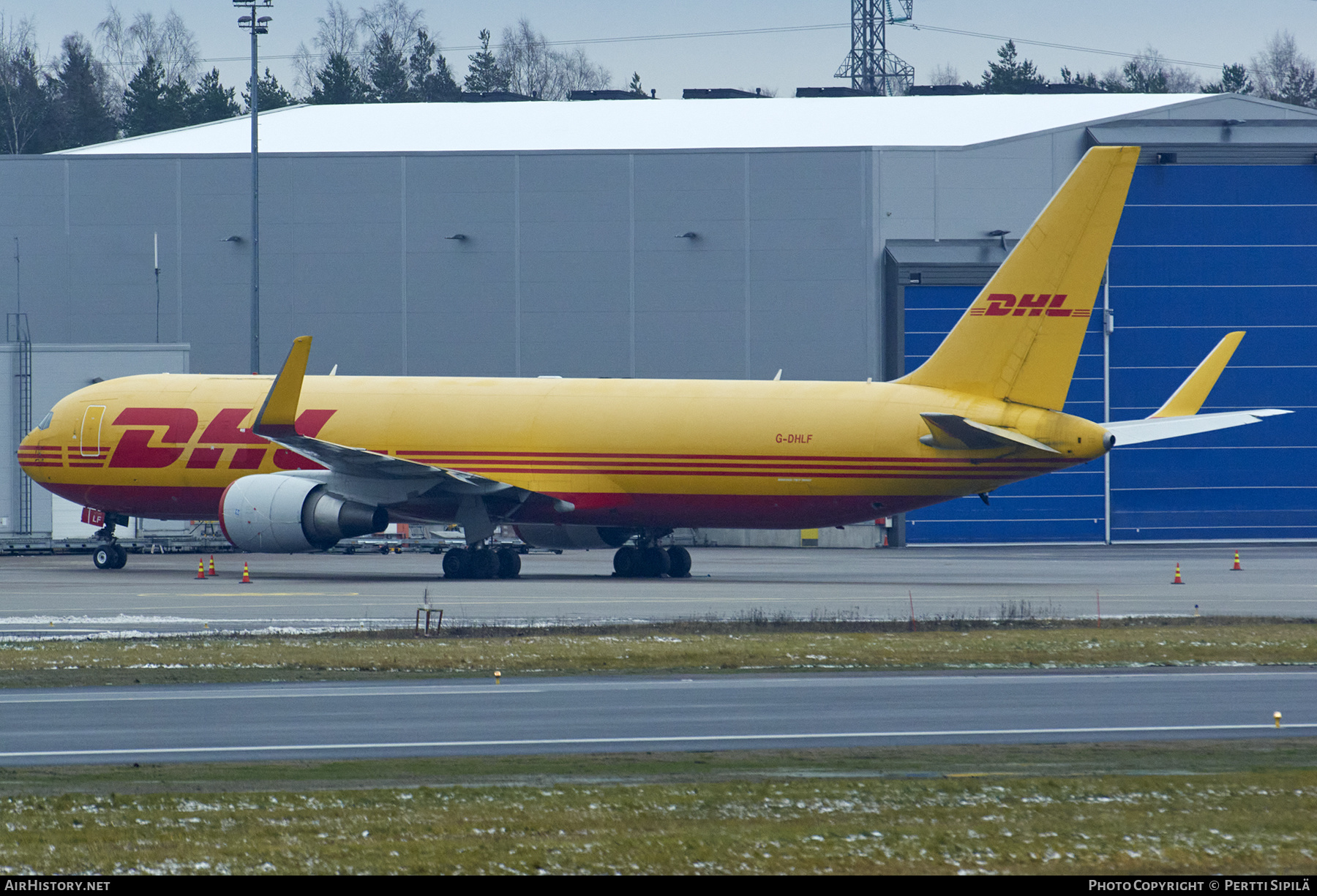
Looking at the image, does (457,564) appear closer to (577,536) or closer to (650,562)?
(577,536)

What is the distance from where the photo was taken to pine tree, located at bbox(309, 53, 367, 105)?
117 m

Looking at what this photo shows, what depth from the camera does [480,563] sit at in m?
37.1

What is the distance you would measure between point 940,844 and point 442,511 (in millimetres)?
28433

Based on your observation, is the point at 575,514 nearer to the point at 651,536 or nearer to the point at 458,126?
the point at 651,536

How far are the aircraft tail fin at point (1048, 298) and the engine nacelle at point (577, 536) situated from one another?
995 cm

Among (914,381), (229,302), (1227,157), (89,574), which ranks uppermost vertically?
(1227,157)

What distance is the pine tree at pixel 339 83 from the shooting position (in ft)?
383

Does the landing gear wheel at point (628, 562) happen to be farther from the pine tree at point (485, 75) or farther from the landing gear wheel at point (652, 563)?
the pine tree at point (485, 75)

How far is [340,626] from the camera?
25.2 meters

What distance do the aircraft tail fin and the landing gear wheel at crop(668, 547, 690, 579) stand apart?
8.66 meters

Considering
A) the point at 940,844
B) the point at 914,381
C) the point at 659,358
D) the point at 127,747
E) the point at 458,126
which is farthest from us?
the point at 458,126

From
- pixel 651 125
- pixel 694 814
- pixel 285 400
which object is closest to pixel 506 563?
pixel 285 400

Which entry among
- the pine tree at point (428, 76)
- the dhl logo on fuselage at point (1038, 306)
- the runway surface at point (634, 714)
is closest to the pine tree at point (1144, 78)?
the pine tree at point (428, 76)
